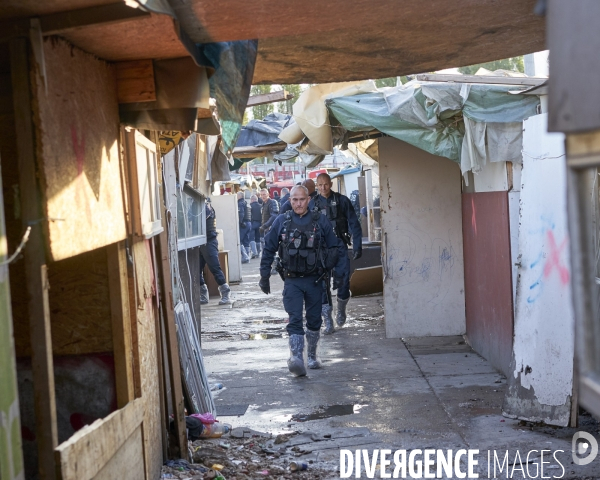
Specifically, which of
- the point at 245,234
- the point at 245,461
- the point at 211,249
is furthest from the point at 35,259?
the point at 245,234

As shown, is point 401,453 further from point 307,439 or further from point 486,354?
point 486,354

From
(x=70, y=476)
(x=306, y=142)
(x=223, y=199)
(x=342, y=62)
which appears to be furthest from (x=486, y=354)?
(x=223, y=199)

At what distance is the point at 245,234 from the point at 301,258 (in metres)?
15.6

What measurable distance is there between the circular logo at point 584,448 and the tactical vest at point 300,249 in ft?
10.7

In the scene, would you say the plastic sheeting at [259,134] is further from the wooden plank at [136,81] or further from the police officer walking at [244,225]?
the wooden plank at [136,81]

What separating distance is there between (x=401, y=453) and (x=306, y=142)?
5956mm

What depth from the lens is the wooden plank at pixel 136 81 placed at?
394cm

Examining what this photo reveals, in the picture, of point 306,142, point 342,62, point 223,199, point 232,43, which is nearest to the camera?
point 232,43

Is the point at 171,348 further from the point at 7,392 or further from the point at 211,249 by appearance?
the point at 211,249

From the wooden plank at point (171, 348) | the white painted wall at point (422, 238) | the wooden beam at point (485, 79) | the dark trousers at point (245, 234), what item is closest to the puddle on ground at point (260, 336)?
the white painted wall at point (422, 238)

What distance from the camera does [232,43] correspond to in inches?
163

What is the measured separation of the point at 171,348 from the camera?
522cm

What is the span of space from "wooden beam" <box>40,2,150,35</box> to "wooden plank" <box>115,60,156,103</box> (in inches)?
35.9

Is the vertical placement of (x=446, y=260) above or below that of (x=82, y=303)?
below
